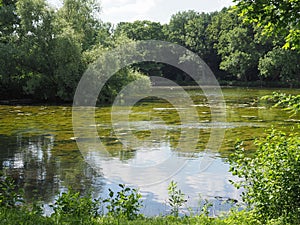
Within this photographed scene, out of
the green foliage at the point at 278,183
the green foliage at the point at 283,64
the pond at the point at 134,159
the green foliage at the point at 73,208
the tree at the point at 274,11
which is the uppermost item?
the green foliage at the point at 283,64

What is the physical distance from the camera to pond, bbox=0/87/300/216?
27.2 feet

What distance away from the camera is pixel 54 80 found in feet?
97.0

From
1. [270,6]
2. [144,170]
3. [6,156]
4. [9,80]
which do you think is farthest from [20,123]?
[270,6]

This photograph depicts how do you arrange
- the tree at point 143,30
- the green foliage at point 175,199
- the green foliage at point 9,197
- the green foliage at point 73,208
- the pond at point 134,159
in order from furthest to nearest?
the tree at point 143,30 → the pond at point 134,159 → the green foliage at point 175,199 → the green foliage at point 9,197 → the green foliage at point 73,208

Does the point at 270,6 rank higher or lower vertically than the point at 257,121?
higher

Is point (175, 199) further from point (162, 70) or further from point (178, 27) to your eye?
point (178, 27)

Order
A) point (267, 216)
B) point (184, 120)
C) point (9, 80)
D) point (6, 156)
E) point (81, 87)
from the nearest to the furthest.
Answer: point (267, 216) < point (6, 156) < point (184, 120) < point (81, 87) < point (9, 80)

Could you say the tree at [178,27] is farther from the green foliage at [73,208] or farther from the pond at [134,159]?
the green foliage at [73,208]

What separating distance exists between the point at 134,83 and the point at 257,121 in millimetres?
15051

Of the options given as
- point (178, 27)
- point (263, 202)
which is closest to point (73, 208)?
point (263, 202)

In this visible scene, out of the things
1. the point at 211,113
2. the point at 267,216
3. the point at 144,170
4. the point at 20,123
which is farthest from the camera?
the point at 211,113

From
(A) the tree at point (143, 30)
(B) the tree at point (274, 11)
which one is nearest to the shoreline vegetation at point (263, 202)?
(B) the tree at point (274, 11)

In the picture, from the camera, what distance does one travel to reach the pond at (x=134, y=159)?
830 cm

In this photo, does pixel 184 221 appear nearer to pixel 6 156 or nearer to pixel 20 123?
pixel 6 156
